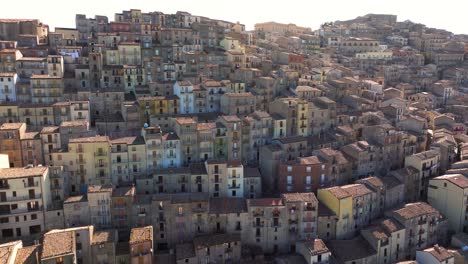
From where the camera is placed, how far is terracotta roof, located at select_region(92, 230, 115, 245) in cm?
4619

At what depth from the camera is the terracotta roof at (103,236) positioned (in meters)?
46.2

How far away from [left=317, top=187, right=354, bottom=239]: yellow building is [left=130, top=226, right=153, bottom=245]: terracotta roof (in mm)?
21678

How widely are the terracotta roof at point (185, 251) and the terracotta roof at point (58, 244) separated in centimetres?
1099

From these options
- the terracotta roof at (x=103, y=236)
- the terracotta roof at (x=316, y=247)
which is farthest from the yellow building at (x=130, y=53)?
the terracotta roof at (x=316, y=247)

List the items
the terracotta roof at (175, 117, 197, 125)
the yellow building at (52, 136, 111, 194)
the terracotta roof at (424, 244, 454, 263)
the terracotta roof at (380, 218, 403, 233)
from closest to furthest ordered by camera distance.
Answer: the terracotta roof at (424, 244, 454, 263), the terracotta roof at (380, 218, 403, 233), the yellow building at (52, 136, 111, 194), the terracotta roof at (175, 117, 197, 125)

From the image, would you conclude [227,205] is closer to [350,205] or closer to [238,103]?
[350,205]

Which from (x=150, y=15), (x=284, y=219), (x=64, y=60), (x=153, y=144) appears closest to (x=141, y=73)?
(x=64, y=60)

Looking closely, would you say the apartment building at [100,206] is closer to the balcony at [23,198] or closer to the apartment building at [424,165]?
the balcony at [23,198]

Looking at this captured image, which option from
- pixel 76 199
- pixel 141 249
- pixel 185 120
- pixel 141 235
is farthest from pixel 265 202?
pixel 76 199

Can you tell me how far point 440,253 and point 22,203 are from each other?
46880 millimetres

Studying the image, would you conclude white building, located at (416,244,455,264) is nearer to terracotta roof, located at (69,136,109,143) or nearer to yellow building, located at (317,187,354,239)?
yellow building, located at (317,187,354,239)

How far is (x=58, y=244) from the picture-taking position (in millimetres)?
42969

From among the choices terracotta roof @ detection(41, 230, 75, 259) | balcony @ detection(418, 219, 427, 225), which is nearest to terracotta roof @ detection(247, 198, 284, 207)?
balcony @ detection(418, 219, 427, 225)

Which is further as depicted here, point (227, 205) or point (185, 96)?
point (185, 96)
